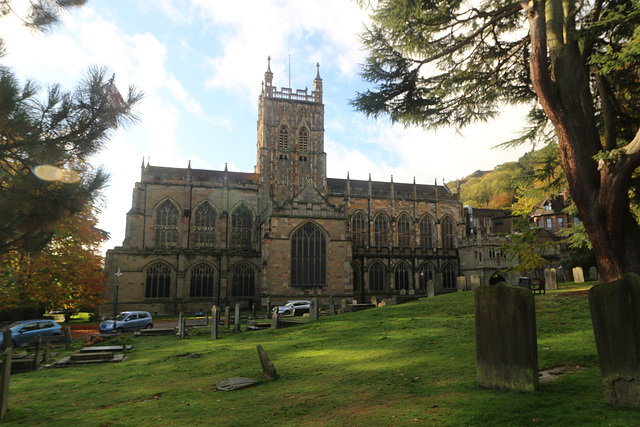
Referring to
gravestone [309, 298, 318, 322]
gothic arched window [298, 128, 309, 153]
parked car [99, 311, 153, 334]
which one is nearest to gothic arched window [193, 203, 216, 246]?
gothic arched window [298, 128, 309, 153]

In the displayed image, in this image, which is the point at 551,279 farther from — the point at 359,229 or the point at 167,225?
the point at 167,225

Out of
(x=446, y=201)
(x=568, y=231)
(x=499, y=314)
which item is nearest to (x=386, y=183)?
(x=446, y=201)

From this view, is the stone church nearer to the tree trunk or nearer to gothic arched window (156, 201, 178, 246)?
gothic arched window (156, 201, 178, 246)

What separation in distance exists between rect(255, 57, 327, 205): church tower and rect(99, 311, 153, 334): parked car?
21451 mm

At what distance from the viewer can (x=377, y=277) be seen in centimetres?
4153

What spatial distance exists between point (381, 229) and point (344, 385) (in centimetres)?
3973

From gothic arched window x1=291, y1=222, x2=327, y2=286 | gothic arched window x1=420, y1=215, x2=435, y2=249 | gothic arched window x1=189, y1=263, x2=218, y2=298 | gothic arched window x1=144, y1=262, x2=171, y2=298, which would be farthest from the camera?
gothic arched window x1=420, y1=215, x2=435, y2=249

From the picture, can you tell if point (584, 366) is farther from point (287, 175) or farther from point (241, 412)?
point (287, 175)

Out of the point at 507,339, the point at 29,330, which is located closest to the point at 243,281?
the point at 29,330

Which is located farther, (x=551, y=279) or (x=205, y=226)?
(x=205, y=226)

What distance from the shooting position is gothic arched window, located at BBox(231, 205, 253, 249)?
40294mm

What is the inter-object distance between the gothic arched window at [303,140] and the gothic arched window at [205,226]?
12268 millimetres

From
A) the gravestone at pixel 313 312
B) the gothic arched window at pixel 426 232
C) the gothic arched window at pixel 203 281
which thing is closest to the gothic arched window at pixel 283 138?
the gothic arched window at pixel 203 281

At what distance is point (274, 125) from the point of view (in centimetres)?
4456
